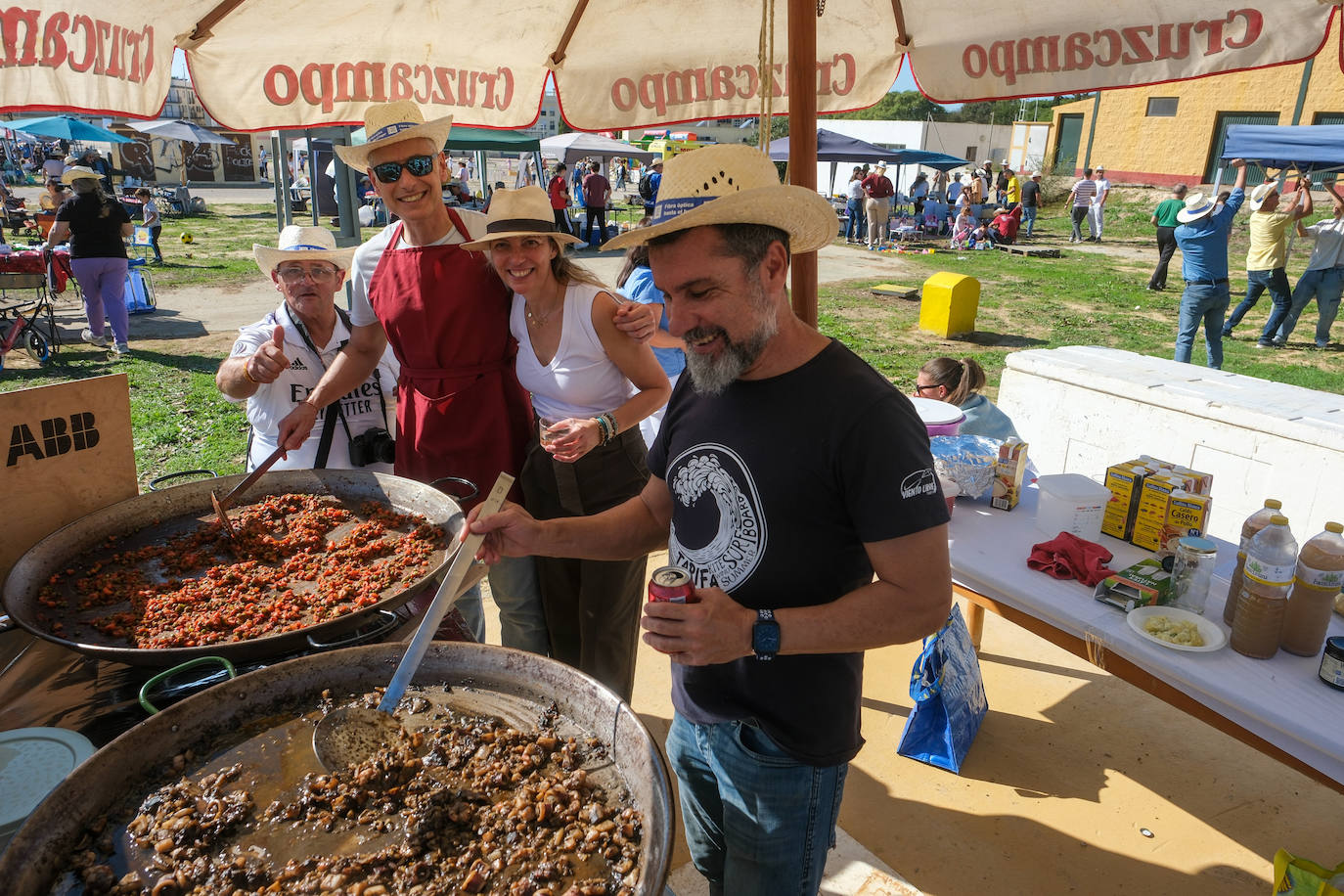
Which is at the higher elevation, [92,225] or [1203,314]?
[92,225]

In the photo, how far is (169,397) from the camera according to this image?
8.20 m

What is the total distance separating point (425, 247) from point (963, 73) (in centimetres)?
219

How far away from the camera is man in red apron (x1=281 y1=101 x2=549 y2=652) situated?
2.93 metres

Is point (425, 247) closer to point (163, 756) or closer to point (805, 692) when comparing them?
point (163, 756)

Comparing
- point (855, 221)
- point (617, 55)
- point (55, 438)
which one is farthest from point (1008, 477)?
point (855, 221)

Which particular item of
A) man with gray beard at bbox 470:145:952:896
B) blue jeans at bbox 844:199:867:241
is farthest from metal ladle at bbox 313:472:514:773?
blue jeans at bbox 844:199:867:241

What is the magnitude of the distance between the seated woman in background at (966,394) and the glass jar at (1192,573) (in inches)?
64.6

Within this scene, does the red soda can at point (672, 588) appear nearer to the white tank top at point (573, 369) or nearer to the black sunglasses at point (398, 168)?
the white tank top at point (573, 369)

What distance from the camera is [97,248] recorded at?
9.65m

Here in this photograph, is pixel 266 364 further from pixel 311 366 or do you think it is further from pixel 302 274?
pixel 302 274

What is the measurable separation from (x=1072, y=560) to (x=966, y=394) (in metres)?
1.62

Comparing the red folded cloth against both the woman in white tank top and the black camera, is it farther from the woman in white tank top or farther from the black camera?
the black camera

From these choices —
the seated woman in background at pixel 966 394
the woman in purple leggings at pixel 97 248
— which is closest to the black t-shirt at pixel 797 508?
the seated woman in background at pixel 966 394

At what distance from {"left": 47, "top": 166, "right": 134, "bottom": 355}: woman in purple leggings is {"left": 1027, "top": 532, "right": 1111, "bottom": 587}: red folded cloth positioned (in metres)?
10.4
